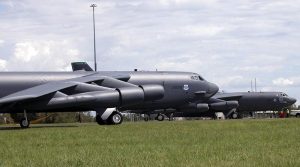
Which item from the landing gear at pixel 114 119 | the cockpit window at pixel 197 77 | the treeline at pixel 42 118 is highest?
the cockpit window at pixel 197 77

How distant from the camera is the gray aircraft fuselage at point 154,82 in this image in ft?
119

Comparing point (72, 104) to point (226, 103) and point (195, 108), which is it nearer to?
point (195, 108)

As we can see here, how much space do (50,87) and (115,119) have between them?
5561 millimetres

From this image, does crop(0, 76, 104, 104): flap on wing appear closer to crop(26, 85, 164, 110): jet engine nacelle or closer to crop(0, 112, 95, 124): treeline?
crop(26, 85, 164, 110): jet engine nacelle

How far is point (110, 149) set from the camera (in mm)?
15547

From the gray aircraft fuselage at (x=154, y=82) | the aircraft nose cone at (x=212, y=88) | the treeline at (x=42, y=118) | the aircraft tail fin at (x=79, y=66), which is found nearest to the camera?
the gray aircraft fuselage at (x=154, y=82)

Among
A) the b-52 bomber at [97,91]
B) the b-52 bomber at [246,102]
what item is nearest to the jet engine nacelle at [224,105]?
the b-52 bomber at [246,102]

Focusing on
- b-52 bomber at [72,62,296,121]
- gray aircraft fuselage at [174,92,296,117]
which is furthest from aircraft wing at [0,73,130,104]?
gray aircraft fuselage at [174,92,296,117]

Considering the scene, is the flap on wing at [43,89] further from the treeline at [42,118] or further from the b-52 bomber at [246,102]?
the b-52 bomber at [246,102]

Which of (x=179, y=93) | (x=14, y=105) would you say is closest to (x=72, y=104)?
(x=14, y=105)

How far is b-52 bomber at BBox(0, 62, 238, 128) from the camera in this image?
33.7 metres

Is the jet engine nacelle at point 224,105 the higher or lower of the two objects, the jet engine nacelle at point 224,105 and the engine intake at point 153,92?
the lower

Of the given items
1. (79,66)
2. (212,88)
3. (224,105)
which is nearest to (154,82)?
(212,88)

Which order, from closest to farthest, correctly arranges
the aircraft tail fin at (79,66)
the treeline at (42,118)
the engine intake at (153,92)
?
1. the engine intake at (153,92)
2. the aircraft tail fin at (79,66)
3. the treeline at (42,118)
